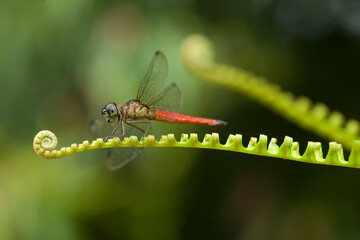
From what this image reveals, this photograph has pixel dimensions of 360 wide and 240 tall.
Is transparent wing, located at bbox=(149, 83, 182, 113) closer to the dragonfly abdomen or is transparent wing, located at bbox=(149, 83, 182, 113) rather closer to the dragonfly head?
the dragonfly abdomen

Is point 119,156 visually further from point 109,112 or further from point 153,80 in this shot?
point 153,80

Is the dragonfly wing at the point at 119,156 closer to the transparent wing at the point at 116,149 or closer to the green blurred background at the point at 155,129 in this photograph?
the transparent wing at the point at 116,149

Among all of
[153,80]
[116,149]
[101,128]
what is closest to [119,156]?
[116,149]

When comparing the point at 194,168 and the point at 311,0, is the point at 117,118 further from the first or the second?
the point at 311,0

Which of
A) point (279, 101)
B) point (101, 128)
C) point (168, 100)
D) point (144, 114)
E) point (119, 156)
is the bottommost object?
point (119, 156)

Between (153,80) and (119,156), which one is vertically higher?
(153,80)

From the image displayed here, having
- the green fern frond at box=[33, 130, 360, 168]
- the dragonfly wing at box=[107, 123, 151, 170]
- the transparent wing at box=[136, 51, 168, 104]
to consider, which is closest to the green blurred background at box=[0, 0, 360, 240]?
the transparent wing at box=[136, 51, 168, 104]
